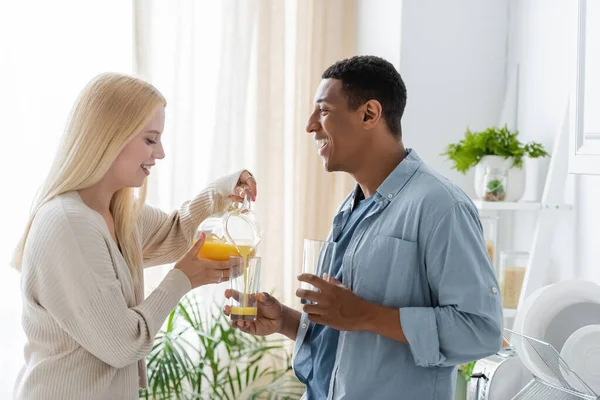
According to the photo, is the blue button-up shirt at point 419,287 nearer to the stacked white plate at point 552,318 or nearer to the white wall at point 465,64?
the stacked white plate at point 552,318

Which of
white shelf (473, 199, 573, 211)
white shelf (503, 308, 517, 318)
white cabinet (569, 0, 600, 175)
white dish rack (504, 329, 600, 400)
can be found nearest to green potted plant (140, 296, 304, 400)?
white shelf (503, 308, 517, 318)

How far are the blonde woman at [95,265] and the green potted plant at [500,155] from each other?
1.14 metres

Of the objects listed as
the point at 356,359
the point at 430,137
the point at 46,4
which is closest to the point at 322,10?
the point at 430,137

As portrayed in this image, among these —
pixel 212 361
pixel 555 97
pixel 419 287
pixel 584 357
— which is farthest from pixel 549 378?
pixel 212 361

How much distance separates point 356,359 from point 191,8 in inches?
74.0

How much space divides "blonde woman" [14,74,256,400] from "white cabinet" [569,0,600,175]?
91 cm

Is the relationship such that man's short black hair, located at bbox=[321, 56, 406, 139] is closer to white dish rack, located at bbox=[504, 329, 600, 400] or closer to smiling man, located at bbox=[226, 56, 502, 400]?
smiling man, located at bbox=[226, 56, 502, 400]

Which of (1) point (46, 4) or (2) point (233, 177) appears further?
(1) point (46, 4)

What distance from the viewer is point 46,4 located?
264 centimetres

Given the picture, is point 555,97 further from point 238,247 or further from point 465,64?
point 238,247

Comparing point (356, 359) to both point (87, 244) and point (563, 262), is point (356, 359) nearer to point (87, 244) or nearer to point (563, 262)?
point (87, 244)

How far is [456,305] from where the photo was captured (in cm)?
132

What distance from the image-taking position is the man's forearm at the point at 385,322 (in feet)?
4.43

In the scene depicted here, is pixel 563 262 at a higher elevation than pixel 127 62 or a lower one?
lower
